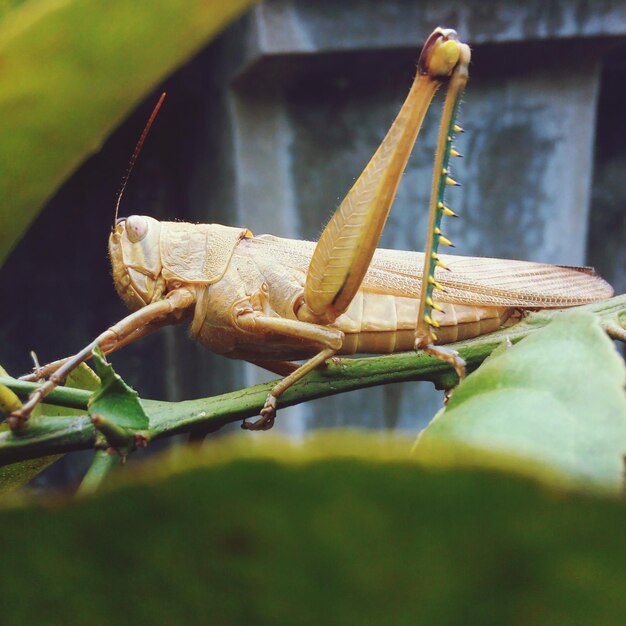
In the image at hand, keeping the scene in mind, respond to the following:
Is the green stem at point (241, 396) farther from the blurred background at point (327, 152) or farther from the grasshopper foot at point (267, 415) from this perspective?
the blurred background at point (327, 152)

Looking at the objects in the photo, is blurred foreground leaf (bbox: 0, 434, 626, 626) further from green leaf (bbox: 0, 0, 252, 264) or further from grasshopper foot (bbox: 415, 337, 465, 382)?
grasshopper foot (bbox: 415, 337, 465, 382)

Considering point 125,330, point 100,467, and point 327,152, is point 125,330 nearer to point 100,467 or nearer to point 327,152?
point 100,467

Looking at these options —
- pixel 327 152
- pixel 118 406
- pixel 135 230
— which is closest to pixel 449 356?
pixel 118 406

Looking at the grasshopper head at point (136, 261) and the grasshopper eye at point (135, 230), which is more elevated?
the grasshopper eye at point (135, 230)

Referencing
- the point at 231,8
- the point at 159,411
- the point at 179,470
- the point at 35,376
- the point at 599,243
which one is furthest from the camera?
the point at 599,243

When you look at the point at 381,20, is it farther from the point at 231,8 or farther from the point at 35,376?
the point at 231,8

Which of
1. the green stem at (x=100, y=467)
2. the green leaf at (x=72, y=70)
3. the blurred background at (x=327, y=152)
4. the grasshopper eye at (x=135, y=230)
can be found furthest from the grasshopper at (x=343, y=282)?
the blurred background at (x=327, y=152)

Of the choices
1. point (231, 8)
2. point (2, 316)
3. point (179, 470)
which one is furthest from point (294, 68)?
point (179, 470)
